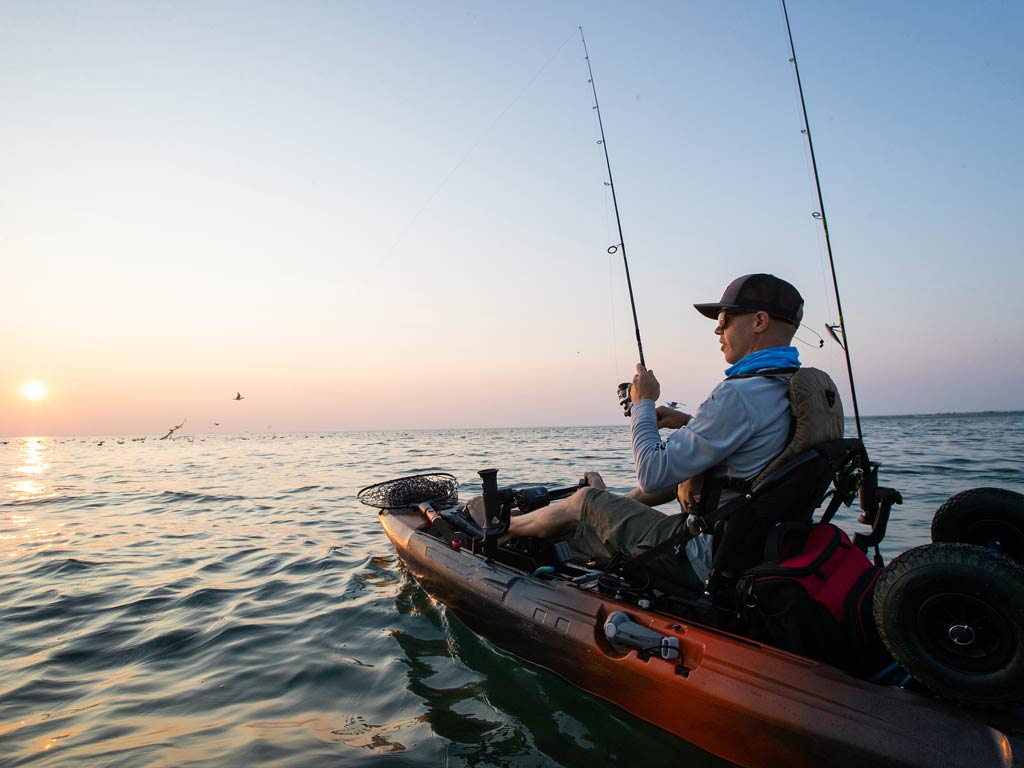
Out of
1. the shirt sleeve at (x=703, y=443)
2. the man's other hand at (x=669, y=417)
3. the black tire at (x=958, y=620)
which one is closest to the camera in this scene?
the black tire at (x=958, y=620)

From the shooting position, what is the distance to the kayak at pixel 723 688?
7.39 feet

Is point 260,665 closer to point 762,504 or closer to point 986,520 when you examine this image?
point 762,504

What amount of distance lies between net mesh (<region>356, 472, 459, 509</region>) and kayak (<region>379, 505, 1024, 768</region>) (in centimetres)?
260

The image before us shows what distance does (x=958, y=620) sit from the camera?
2277 mm

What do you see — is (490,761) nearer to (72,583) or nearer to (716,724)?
(716,724)

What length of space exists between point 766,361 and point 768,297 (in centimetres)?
39

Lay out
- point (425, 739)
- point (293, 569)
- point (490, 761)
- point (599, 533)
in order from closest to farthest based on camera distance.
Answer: point (490, 761)
point (425, 739)
point (599, 533)
point (293, 569)

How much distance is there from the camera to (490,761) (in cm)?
306

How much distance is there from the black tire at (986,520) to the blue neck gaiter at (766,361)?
1.16 m

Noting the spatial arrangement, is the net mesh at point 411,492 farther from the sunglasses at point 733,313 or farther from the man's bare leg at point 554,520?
the sunglasses at point 733,313

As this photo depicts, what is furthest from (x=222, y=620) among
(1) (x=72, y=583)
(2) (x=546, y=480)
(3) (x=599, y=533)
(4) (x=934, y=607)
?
(2) (x=546, y=480)

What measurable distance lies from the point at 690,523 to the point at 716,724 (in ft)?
3.24

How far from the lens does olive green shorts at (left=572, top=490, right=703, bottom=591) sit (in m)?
3.45

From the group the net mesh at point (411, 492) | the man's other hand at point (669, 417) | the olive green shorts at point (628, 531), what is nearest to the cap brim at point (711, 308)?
the man's other hand at point (669, 417)
